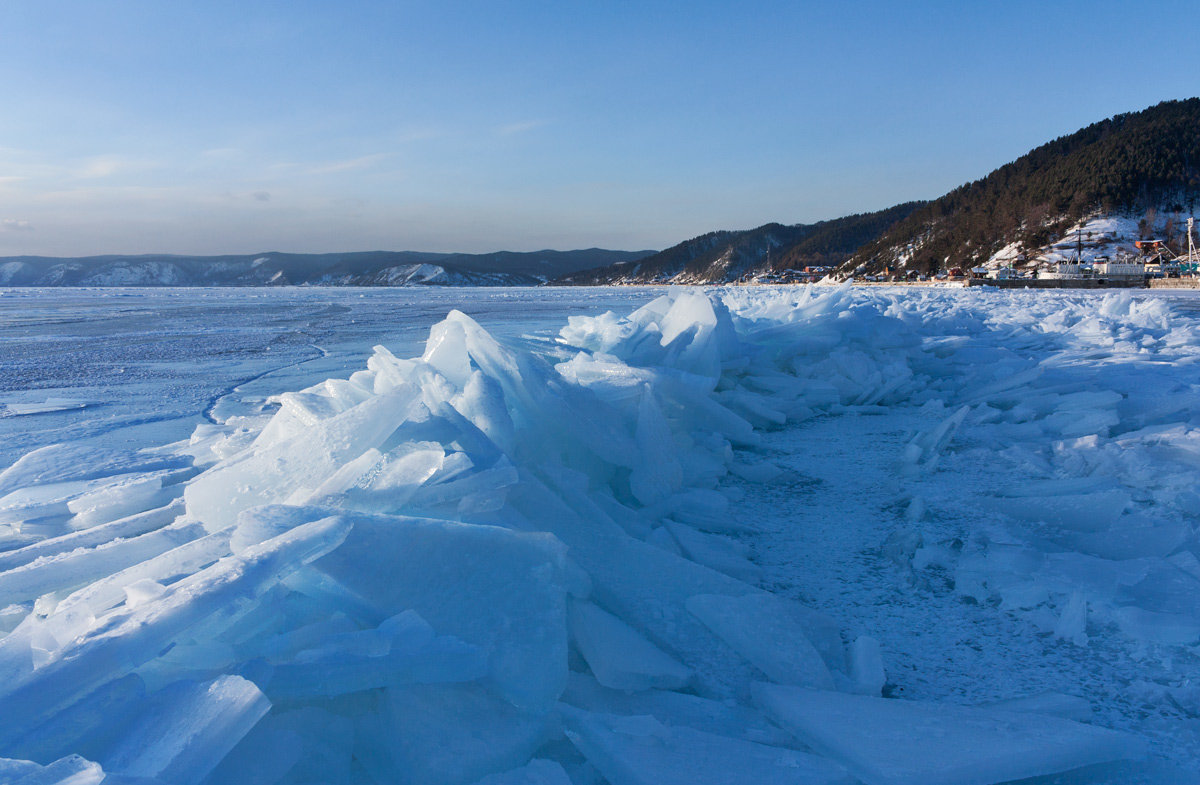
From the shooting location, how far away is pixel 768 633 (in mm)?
1450

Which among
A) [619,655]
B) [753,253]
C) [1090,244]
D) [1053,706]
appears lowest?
[1053,706]

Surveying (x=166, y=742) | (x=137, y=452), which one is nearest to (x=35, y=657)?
(x=166, y=742)

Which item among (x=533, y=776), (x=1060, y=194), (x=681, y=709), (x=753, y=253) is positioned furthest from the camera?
(x=753, y=253)

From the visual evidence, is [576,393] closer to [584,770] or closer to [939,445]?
[584,770]

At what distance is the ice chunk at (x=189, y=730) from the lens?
0.86 metres

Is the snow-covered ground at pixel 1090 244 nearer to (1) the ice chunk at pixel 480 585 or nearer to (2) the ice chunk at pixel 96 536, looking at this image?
(1) the ice chunk at pixel 480 585

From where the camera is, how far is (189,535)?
173 centimetres

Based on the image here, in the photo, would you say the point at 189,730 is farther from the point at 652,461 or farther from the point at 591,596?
the point at 652,461

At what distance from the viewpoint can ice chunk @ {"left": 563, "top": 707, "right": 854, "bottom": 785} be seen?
3.41ft

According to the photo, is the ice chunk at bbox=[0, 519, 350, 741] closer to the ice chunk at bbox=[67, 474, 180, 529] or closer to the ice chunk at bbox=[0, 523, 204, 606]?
the ice chunk at bbox=[0, 523, 204, 606]

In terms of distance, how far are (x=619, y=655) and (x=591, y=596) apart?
253mm

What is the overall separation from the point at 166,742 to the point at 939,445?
303cm

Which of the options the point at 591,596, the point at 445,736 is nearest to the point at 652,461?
the point at 591,596

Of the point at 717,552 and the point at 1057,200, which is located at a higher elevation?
the point at 1057,200
